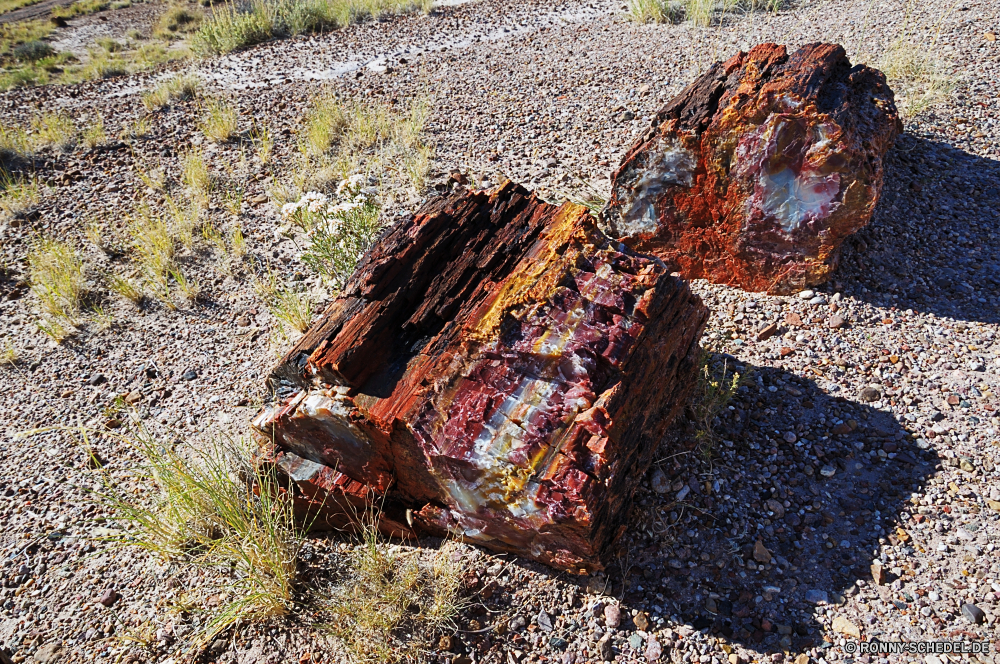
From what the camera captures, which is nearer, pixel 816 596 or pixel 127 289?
pixel 816 596

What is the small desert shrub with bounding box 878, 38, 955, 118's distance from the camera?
206 inches

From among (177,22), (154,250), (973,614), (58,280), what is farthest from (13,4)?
(973,614)

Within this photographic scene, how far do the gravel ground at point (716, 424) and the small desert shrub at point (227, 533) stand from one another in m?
0.11

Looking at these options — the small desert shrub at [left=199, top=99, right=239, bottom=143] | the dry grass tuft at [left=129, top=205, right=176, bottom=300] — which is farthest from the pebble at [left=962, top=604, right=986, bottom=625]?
the small desert shrub at [left=199, top=99, right=239, bottom=143]

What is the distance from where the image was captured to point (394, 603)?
2602 mm

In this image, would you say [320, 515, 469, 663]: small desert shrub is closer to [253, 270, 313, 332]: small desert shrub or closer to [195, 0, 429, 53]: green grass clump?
[253, 270, 313, 332]: small desert shrub

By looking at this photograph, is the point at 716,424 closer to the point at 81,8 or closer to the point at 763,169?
the point at 763,169

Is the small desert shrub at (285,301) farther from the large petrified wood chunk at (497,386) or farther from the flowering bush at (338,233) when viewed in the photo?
the large petrified wood chunk at (497,386)

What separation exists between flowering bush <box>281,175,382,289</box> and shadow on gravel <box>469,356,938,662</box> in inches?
103

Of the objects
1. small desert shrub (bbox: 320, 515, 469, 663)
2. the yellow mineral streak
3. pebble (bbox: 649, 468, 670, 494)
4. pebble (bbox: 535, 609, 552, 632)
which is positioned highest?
the yellow mineral streak

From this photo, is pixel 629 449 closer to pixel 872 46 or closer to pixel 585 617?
pixel 585 617

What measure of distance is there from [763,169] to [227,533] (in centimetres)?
345

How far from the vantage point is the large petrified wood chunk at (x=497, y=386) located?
244 cm

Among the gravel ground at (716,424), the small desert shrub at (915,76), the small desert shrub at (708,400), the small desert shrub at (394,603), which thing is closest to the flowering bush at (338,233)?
the gravel ground at (716,424)
